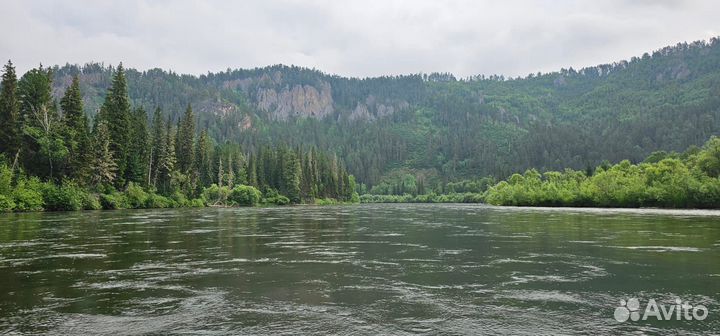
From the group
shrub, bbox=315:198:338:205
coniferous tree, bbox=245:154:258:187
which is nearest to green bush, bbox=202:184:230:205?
coniferous tree, bbox=245:154:258:187

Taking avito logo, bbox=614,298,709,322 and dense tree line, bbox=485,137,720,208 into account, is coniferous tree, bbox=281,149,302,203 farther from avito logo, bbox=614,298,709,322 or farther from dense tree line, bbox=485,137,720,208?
avito logo, bbox=614,298,709,322

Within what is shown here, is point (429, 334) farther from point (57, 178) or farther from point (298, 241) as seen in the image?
point (57, 178)

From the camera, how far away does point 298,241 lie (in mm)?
30375

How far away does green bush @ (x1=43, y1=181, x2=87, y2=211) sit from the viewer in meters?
70.7

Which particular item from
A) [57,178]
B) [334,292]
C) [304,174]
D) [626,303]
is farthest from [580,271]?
[304,174]

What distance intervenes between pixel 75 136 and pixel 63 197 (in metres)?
17.5

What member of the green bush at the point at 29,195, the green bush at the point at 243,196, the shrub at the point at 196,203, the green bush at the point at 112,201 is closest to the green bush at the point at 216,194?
the green bush at the point at 243,196

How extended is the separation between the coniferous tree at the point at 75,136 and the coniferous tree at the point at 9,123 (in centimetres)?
768

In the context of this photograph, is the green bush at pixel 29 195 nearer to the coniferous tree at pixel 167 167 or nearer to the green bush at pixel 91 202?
the green bush at pixel 91 202

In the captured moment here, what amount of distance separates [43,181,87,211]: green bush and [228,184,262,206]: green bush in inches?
2277

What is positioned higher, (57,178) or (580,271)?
(57,178)

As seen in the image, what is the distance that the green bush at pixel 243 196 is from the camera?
440 ft

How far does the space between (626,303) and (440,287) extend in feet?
16.5

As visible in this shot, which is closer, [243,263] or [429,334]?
[429,334]
